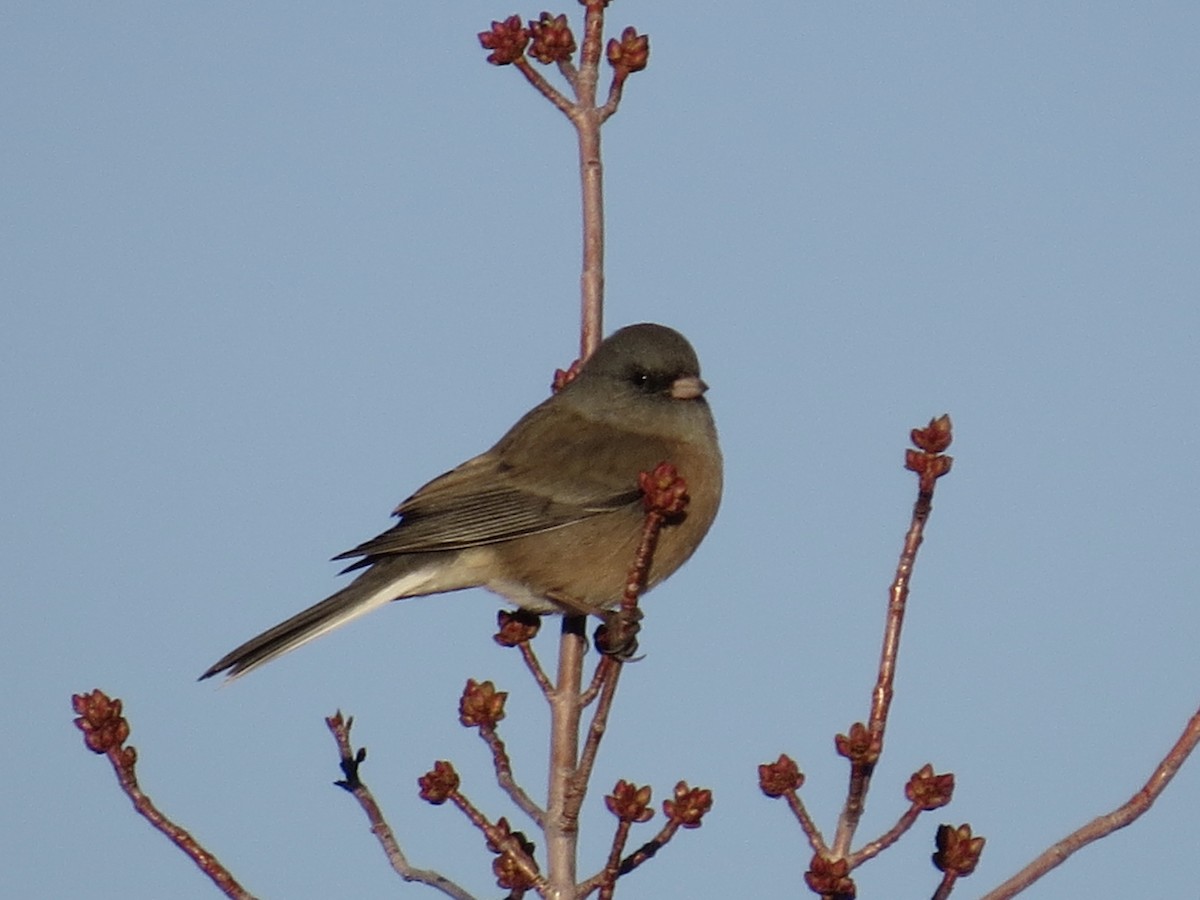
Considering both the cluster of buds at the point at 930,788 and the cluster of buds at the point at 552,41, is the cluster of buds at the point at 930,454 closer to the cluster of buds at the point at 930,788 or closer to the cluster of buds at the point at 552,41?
the cluster of buds at the point at 930,788

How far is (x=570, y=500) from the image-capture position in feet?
17.8

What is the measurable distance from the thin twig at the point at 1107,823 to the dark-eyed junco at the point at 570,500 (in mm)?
2335

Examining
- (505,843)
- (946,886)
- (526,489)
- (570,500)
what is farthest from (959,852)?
(526,489)

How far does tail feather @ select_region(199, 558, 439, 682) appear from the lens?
4500 mm

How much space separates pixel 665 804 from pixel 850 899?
0.56 metres

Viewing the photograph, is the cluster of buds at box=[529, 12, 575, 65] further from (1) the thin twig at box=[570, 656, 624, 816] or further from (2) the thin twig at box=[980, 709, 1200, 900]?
(2) the thin twig at box=[980, 709, 1200, 900]

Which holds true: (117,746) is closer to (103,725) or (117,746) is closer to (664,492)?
(103,725)

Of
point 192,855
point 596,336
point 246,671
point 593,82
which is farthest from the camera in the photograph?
point 596,336

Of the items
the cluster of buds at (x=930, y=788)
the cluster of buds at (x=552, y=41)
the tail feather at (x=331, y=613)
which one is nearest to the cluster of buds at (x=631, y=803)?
the cluster of buds at (x=930, y=788)

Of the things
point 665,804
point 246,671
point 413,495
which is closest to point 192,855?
point 665,804

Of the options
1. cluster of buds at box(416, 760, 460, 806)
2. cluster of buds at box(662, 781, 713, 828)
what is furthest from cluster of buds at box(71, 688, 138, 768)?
cluster of buds at box(662, 781, 713, 828)

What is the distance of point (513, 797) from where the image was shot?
3.44 m

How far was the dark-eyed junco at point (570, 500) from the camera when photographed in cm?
516

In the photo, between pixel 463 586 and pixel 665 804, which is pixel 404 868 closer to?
pixel 665 804
